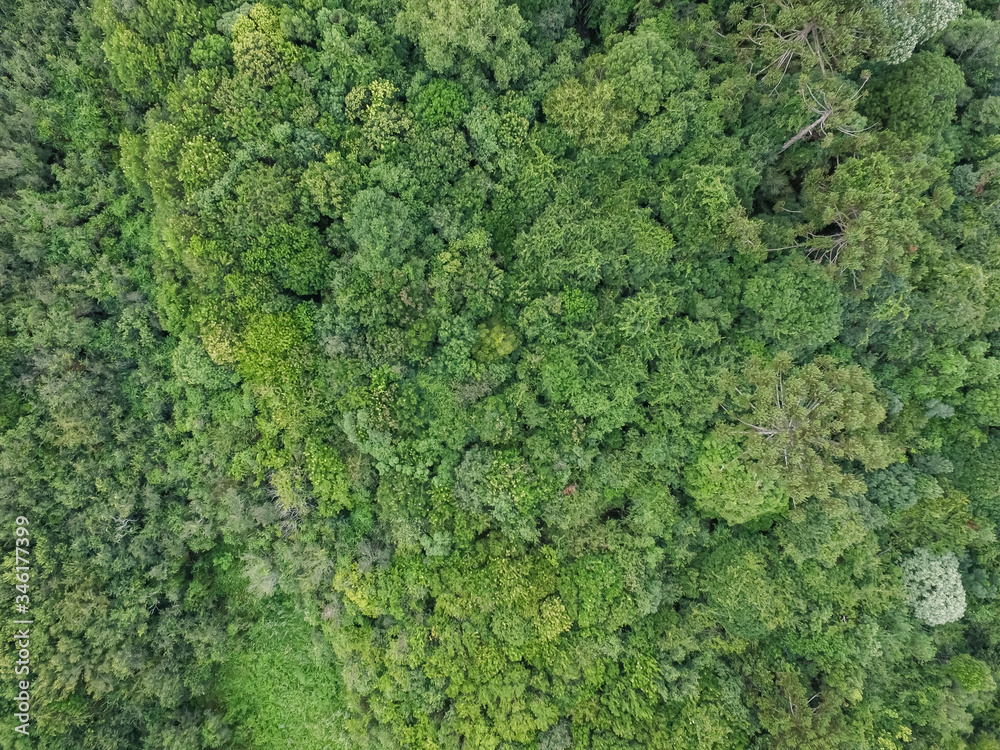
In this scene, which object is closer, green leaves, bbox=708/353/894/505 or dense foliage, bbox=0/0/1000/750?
green leaves, bbox=708/353/894/505

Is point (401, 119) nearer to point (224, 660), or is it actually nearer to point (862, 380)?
point (862, 380)

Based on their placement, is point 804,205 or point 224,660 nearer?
point 804,205

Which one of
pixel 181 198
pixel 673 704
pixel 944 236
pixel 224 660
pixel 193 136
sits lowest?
pixel 224 660

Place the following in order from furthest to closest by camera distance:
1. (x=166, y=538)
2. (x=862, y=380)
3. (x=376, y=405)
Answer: (x=166, y=538) → (x=376, y=405) → (x=862, y=380)

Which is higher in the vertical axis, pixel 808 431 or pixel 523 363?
pixel 808 431

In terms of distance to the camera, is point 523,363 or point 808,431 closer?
point 808,431

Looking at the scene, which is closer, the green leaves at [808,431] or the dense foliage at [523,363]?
the green leaves at [808,431]

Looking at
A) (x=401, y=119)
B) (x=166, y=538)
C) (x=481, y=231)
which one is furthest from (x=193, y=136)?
(x=166, y=538)

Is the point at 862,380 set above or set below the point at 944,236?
below
